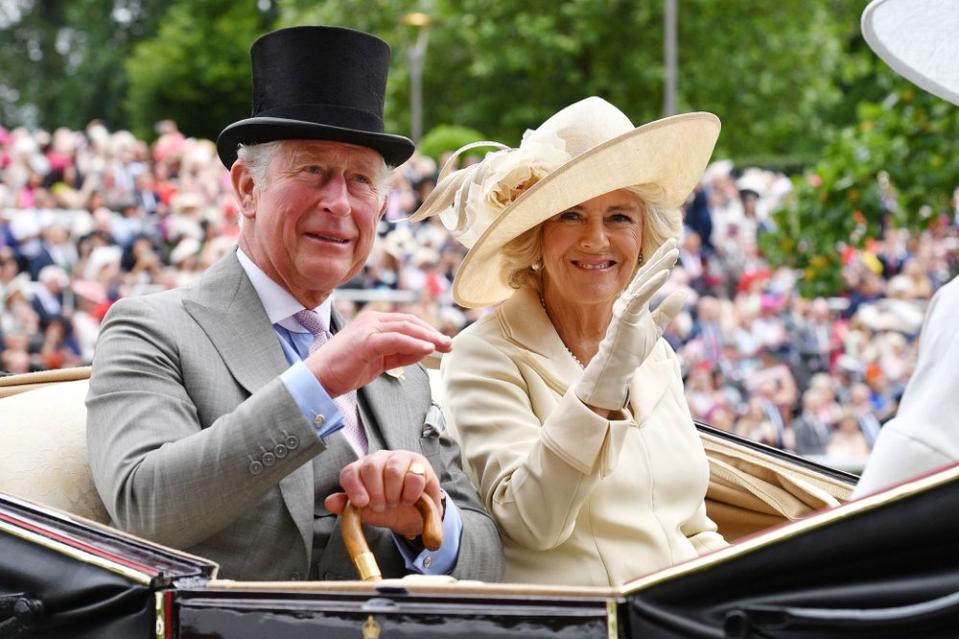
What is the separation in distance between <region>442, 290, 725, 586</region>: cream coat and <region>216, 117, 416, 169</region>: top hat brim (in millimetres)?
519

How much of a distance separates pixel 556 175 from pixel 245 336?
745 millimetres

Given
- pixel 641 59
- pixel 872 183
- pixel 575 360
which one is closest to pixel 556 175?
pixel 575 360

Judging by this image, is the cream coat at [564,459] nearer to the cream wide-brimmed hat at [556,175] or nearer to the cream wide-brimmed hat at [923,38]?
the cream wide-brimmed hat at [556,175]

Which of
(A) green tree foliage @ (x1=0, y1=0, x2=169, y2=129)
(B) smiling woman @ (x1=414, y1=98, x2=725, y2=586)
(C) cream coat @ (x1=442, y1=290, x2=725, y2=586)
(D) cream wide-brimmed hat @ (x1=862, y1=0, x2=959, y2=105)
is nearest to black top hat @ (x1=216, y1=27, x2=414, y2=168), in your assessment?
(B) smiling woman @ (x1=414, y1=98, x2=725, y2=586)

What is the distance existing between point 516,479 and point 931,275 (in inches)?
513

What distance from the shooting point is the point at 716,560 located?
1.88 meters

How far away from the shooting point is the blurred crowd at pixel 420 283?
11.1m

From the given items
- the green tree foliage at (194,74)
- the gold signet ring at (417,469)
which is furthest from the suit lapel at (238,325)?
the green tree foliage at (194,74)

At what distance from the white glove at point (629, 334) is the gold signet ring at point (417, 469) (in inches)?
14.3

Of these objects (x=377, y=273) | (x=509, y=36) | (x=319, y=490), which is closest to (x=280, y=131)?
(x=319, y=490)

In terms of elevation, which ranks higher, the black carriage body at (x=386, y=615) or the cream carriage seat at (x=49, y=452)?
the cream carriage seat at (x=49, y=452)

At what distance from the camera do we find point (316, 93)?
2797 millimetres

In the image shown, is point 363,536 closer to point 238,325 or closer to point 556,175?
point 238,325

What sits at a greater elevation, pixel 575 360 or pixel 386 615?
pixel 575 360
